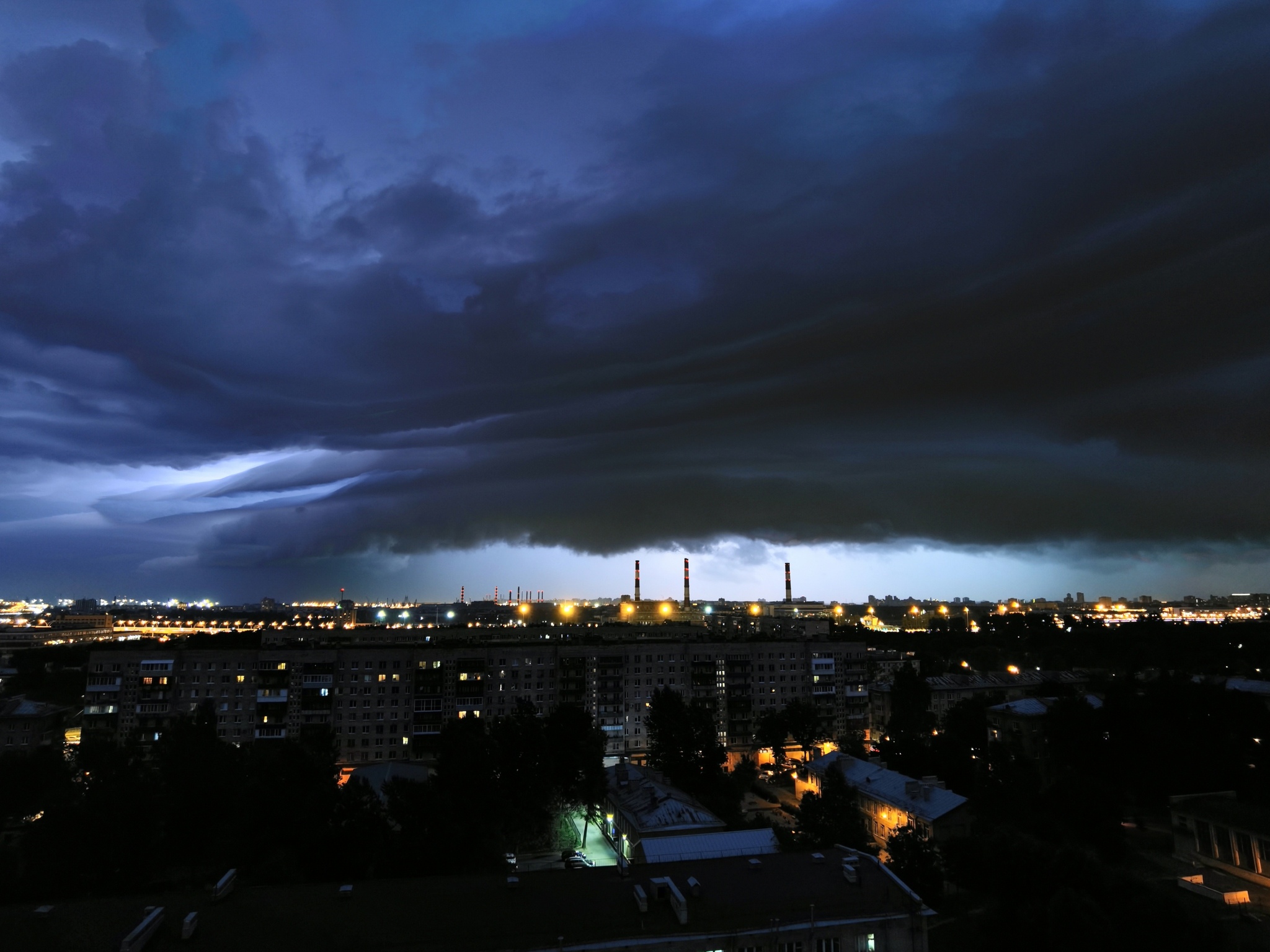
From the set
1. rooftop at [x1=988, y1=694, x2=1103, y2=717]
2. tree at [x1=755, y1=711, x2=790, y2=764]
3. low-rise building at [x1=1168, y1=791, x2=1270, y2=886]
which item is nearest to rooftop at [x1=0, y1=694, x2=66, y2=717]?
tree at [x1=755, y1=711, x2=790, y2=764]

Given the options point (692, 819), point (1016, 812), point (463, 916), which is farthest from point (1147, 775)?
point (463, 916)

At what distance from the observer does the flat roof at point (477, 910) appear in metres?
20.5

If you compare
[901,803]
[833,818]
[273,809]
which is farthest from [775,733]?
[273,809]

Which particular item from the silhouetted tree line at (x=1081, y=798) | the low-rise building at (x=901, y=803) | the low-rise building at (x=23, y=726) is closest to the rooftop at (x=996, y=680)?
the silhouetted tree line at (x=1081, y=798)

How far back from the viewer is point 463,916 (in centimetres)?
2183

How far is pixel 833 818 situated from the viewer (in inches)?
1436

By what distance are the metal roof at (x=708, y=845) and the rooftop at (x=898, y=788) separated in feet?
34.9

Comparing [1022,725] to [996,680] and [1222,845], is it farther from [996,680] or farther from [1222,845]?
[996,680]

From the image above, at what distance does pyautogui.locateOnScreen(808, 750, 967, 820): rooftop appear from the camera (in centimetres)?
3844

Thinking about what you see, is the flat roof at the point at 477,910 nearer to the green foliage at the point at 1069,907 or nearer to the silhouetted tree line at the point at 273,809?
the green foliage at the point at 1069,907

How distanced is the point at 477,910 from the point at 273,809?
52.3 ft

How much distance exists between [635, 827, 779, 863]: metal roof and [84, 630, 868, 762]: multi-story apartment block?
24.3 m

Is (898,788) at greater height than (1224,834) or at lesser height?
greater

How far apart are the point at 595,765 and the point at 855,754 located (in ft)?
82.0
